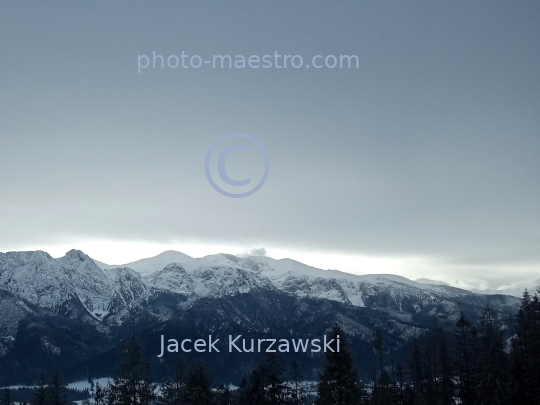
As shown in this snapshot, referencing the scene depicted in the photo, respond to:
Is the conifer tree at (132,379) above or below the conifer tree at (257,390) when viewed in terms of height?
above

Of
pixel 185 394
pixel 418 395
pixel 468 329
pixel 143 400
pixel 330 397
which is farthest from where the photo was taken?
pixel 418 395

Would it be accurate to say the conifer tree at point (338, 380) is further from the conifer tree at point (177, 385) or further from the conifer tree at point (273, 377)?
the conifer tree at point (177, 385)

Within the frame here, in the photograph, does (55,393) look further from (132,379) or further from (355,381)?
(355,381)

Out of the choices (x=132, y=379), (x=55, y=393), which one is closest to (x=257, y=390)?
(x=132, y=379)

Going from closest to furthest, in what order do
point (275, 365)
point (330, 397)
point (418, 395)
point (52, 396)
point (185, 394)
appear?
point (330, 397) < point (275, 365) < point (185, 394) < point (52, 396) < point (418, 395)

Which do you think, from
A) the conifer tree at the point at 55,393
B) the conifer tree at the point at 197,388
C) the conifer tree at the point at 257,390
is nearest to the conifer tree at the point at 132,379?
the conifer tree at the point at 197,388

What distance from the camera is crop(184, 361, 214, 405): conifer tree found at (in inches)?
2159

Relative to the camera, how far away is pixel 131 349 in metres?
41.4

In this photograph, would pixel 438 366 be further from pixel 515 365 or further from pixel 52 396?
pixel 52 396

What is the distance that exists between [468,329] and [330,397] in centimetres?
3225

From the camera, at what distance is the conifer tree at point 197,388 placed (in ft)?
180

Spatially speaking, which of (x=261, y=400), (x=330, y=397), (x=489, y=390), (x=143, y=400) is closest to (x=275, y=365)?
(x=261, y=400)

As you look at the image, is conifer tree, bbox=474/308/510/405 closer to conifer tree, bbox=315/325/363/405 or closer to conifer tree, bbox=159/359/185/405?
conifer tree, bbox=315/325/363/405

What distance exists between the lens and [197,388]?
55094 mm
